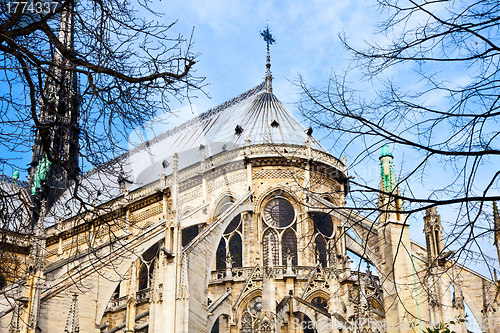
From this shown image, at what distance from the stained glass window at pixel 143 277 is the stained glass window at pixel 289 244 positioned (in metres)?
6.18

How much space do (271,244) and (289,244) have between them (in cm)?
Answer: 71

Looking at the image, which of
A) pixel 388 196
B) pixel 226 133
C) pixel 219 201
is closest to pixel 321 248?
pixel 219 201

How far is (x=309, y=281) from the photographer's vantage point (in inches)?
816

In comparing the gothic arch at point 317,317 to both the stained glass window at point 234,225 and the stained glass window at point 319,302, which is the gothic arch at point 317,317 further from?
the stained glass window at point 234,225

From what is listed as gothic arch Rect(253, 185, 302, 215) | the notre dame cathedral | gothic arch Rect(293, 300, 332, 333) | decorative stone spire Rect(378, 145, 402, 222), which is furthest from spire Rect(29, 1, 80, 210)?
gothic arch Rect(253, 185, 302, 215)

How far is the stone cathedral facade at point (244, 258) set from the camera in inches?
589

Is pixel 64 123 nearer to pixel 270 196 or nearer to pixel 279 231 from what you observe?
pixel 279 231

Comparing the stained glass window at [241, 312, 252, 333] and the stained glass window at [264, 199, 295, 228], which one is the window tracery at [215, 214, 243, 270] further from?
the stained glass window at [241, 312, 252, 333]

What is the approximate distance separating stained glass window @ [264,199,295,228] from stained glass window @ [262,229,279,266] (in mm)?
423

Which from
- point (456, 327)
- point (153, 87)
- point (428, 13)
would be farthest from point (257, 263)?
point (428, 13)

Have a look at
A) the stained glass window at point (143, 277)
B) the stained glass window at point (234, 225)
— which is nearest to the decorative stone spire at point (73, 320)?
the stained glass window at point (234, 225)

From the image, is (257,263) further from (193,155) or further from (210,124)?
(210,124)

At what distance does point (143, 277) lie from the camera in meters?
25.4

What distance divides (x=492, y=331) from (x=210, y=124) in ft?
60.0
